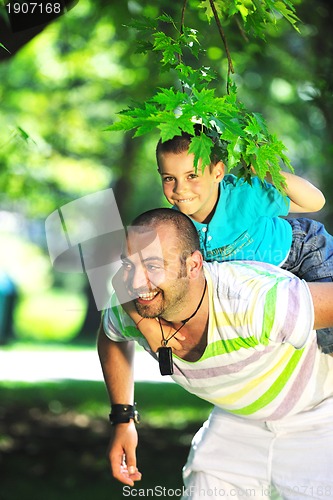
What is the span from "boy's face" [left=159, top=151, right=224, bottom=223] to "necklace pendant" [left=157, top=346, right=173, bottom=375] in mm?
616

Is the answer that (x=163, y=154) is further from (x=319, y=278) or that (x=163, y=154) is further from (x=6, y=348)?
(x=6, y=348)

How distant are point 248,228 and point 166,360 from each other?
28.7 inches

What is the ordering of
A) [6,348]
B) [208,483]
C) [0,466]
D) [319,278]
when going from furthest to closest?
1. [6,348]
2. [0,466]
3. [319,278]
4. [208,483]

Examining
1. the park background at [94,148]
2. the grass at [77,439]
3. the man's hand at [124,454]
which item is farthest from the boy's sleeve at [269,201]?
the grass at [77,439]

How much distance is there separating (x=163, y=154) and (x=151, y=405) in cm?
839

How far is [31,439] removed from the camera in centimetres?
925

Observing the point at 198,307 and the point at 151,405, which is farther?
the point at 151,405

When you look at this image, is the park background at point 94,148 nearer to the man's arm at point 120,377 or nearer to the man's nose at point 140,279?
the man's arm at point 120,377

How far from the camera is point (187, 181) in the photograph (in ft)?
10.9

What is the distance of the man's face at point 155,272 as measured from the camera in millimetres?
2914

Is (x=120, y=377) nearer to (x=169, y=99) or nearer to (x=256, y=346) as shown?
(x=256, y=346)

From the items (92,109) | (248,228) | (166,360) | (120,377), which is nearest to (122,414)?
(120,377)

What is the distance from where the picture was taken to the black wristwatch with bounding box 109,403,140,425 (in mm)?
3479

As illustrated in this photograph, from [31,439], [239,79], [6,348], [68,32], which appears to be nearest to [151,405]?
[31,439]
